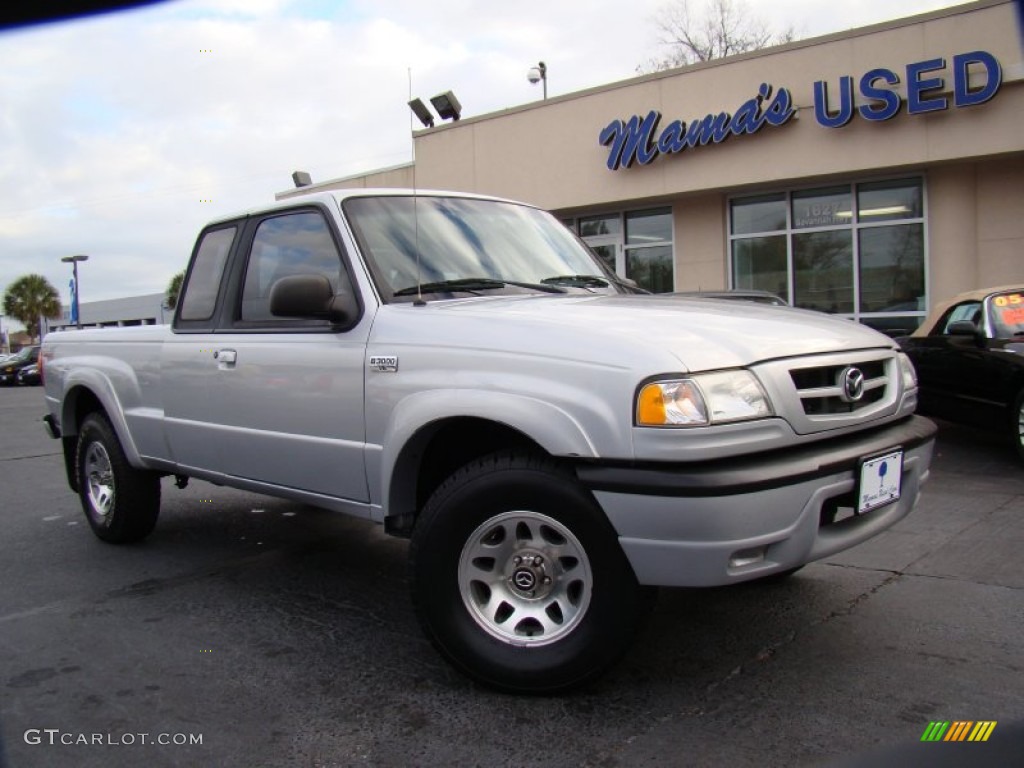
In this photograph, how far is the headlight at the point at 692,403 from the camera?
2570 millimetres

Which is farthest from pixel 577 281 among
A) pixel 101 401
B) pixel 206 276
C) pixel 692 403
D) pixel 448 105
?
pixel 448 105

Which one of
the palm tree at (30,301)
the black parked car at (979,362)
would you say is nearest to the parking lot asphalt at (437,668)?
the black parked car at (979,362)

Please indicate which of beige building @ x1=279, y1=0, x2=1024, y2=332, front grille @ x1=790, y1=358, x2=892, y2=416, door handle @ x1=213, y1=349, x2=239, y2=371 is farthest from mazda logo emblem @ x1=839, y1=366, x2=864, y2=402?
beige building @ x1=279, y1=0, x2=1024, y2=332

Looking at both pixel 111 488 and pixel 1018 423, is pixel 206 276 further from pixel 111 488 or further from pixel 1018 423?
pixel 1018 423

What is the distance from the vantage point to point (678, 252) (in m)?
15.0

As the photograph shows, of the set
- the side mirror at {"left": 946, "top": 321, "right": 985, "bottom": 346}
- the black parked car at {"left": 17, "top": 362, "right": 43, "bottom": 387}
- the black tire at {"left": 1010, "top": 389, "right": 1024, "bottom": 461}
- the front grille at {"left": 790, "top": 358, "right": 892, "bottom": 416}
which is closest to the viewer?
the front grille at {"left": 790, "top": 358, "right": 892, "bottom": 416}

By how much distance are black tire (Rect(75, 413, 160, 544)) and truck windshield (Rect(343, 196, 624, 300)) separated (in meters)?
2.45

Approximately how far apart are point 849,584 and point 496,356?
234 centimetres

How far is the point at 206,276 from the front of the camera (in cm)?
470

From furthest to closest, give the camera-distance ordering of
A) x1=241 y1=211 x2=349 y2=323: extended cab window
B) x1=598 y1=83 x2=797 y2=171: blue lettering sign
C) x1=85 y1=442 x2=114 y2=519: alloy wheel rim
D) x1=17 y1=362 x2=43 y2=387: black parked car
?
x1=17 y1=362 x2=43 y2=387: black parked car → x1=598 y1=83 x2=797 y2=171: blue lettering sign → x1=85 y1=442 x2=114 y2=519: alloy wheel rim → x1=241 y1=211 x2=349 y2=323: extended cab window

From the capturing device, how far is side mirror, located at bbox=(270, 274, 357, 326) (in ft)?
11.0

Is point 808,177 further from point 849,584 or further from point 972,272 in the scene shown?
point 849,584

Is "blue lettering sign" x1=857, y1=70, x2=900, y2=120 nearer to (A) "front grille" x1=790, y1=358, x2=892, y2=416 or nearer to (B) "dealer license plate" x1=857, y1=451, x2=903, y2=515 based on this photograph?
(A) "front grille" x1=790, y1=358, x2=892, y2=416

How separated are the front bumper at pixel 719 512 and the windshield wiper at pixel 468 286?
1230 mm
